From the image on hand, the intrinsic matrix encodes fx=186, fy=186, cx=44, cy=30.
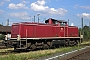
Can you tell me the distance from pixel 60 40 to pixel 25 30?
17.8 ft

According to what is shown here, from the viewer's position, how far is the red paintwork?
20545 millimetres

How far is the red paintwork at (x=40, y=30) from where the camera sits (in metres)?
20.5

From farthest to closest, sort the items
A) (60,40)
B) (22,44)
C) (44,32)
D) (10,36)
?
1. (60,40)
2. (44,32)
3. (10,36)
4. (22,44)

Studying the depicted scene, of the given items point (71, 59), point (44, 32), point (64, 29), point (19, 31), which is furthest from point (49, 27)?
point (71, 59)

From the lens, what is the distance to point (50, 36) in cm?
2303

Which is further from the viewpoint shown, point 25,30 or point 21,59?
point 25,30

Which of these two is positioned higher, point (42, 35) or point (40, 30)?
point (40, 30)

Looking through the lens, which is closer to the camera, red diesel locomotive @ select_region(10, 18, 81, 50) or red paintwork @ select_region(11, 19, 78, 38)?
red diesel locomotive @ select_region(10, 18, 81, 50)

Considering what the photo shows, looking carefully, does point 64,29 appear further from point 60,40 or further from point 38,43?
point 38,43

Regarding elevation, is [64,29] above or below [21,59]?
above

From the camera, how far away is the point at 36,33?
21625 millimetres

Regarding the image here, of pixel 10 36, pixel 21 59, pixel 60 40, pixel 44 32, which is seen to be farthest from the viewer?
pixel 60 40

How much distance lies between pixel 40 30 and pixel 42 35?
25.8 inches

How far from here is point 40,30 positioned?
22.0 meters
